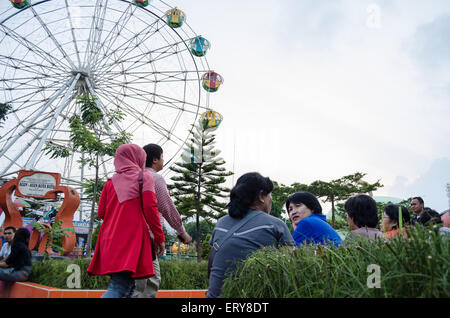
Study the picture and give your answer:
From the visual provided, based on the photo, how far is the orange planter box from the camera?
363cm

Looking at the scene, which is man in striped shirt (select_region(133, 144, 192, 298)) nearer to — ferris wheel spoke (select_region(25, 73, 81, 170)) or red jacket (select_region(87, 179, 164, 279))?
red jacket (select_region(87, 179, 164, 279))

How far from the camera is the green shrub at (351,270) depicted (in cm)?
106

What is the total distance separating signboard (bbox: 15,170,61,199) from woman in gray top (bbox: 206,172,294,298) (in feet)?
33.3

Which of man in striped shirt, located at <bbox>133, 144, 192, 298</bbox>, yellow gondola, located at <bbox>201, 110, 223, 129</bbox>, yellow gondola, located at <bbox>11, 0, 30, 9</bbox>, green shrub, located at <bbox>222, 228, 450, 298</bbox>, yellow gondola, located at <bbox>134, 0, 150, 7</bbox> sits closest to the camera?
green shrub, located at <bbox>222, 228, 450, 298</bbox>

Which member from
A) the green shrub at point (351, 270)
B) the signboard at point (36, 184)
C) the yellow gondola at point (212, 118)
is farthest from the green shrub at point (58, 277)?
the yellow gondola at point (212, 118)

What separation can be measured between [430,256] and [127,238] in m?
1.67

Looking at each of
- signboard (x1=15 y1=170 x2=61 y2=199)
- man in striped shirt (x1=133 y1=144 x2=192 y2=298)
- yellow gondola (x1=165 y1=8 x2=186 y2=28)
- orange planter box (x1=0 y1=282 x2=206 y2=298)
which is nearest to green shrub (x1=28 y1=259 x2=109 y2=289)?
orange planter box (x1=0 y1=282 x2=206 y2=298)

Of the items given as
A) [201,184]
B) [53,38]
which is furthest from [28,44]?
[201,184]

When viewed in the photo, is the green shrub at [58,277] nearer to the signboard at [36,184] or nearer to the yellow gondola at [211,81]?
the signboard at [36,184]

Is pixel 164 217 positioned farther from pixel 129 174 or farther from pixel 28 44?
pixel 28 44

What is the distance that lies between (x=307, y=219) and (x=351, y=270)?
1.11m

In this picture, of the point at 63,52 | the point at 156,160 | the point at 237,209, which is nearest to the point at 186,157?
the point at 63,52

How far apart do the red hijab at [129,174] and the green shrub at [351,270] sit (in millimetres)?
927
